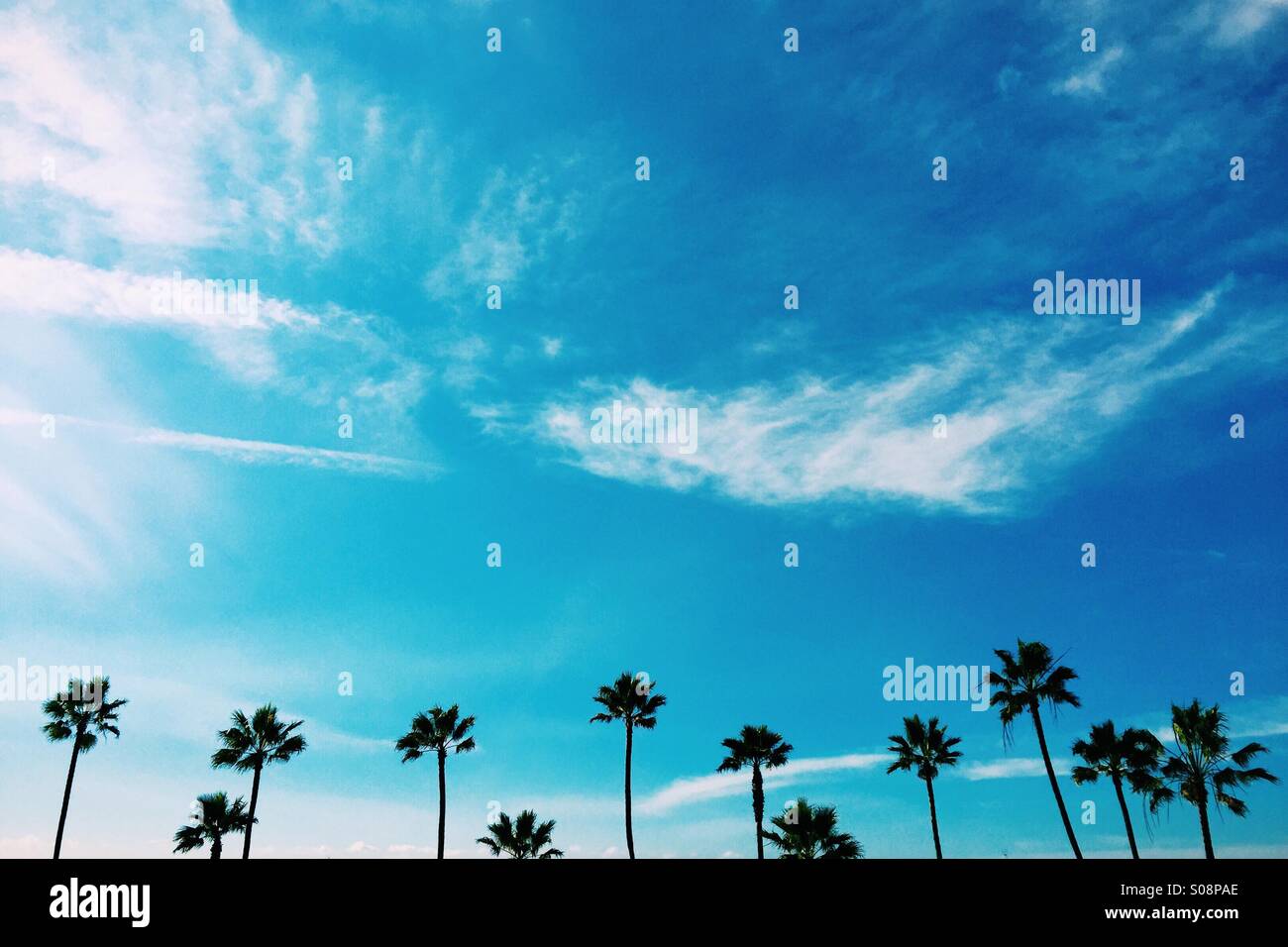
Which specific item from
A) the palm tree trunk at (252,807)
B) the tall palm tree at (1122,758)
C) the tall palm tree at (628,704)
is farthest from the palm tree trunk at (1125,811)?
the palm tree trunk at (252,807)

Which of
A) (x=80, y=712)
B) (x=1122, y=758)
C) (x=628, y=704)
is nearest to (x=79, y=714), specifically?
(x=80, y=712)

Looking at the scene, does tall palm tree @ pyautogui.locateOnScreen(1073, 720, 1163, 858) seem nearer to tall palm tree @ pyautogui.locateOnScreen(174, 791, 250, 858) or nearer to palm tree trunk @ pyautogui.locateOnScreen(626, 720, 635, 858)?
palm tree trunk @ pyautogui.locateOnScreen(626, 720, 635, 858)

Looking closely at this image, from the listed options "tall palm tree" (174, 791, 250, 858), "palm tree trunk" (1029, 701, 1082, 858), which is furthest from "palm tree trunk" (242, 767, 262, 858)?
"palm tree trunk" (1029, 701, 1082, 858)

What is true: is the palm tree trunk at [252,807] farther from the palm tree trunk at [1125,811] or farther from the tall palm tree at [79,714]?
the palm tree trunk at [1125,811]

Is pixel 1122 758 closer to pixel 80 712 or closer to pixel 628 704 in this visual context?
pixel 628 704

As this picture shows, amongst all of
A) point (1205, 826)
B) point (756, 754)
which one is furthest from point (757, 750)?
point (1205, 826)

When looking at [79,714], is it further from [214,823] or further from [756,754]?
[756,754]

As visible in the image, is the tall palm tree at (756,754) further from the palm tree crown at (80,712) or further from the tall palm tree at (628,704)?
the palm tree crown at (80,712)

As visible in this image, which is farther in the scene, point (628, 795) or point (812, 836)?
point (628, 795)

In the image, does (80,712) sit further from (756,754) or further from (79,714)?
(756,754)

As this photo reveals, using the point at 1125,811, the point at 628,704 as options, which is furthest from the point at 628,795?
the point at 1125,811
